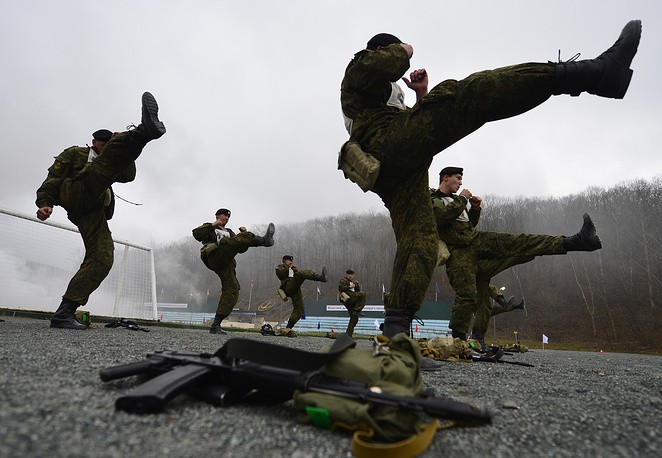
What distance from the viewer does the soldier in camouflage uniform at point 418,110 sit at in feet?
6.82

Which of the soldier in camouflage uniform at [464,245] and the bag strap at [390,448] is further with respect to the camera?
the soldier in camouflage uniform at [464,245]

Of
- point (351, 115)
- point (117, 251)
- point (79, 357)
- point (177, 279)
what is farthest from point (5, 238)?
point (177, 279)

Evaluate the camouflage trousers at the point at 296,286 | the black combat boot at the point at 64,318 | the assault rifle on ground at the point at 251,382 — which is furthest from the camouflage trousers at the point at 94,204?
the camouflage trousers at the point at 296,286

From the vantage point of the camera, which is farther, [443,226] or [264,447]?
[443,226]

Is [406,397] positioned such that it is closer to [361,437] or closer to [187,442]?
[361,437]

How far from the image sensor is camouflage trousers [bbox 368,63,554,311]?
7.35ft

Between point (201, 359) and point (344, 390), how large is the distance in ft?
2.38

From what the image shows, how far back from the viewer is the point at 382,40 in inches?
116

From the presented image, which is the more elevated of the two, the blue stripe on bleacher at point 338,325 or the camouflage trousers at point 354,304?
the camouflage trousers at point 354,304

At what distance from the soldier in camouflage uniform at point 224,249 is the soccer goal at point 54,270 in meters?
4.62

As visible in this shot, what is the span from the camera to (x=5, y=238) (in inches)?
327

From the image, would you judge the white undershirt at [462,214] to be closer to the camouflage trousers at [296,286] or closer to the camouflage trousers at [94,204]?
the camouflage trousers at [94,204]

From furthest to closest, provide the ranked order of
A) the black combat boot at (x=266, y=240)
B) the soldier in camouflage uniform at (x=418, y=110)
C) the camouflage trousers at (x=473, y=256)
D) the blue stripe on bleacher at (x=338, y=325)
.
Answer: the blue stripe on bleacher at (x=338, y=325), the black combat boot at (x=266, y=240), the camouflage trousers at (x=473, y=256), the soldier in camouflage uniform at (x=418, y=110)

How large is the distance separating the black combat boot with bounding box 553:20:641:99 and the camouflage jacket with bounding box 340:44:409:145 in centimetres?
106
